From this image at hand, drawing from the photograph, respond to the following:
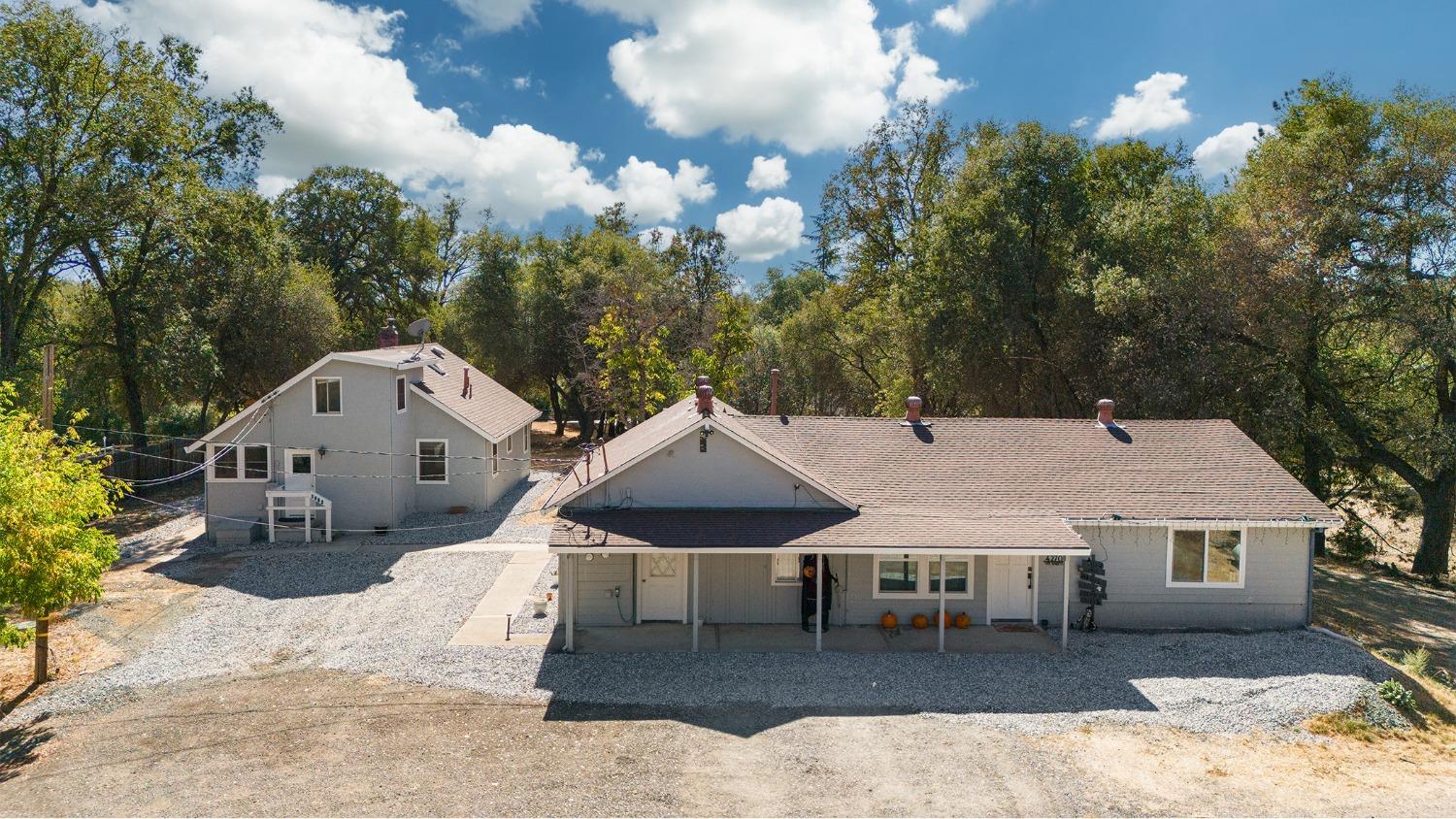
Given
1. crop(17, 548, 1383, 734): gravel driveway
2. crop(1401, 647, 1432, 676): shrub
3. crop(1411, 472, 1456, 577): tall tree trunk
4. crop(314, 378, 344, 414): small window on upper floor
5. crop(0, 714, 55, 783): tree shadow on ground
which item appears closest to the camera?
crop(0, 714, 55, 783): tree shadow on ground

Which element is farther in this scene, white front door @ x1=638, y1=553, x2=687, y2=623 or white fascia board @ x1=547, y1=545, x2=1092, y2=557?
white front door @ x1=638, y1=553, x2=687, y2=623

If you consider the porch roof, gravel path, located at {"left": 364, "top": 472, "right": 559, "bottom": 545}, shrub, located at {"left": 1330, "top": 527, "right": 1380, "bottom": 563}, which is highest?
the porch roof

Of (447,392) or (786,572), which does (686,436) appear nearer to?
(786,572)

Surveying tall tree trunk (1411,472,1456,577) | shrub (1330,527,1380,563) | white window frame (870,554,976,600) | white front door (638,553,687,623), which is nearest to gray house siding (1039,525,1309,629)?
white window frame (870,554,976,600)

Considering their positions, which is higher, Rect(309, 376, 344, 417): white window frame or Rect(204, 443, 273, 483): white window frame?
Rect(309, 376, 344, 417): white window frame

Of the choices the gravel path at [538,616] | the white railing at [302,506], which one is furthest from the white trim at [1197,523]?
the white railing at [302,506]

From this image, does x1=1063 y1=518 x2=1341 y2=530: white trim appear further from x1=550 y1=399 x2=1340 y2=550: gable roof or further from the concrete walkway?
the concrete walkway
